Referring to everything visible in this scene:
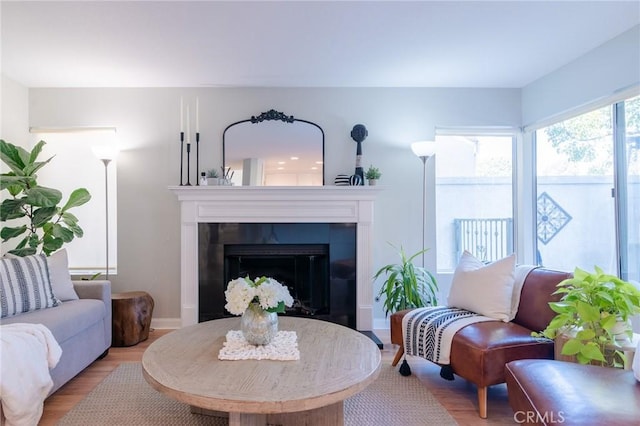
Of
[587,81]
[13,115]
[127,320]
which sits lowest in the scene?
[127,320]

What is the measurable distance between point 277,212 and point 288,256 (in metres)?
0.47

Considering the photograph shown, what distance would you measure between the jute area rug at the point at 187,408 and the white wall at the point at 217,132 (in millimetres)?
1249

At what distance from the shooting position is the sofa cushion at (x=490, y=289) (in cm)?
232

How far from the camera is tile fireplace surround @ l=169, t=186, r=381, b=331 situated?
10.7 feet

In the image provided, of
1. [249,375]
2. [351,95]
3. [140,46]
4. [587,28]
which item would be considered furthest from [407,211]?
[140,46]

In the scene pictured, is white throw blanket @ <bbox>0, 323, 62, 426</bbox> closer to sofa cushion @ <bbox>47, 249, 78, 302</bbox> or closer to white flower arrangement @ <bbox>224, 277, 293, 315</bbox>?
sofa cushion @ <bbox>47, 249, 78, 302</bbox>

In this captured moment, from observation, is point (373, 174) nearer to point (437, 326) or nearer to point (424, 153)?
point (424, 153)

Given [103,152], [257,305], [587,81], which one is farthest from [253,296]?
[587,81]

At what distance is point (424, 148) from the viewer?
128 inches

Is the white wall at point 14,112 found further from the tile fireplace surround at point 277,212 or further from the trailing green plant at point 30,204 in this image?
the tile fireplace surround at point 277,212

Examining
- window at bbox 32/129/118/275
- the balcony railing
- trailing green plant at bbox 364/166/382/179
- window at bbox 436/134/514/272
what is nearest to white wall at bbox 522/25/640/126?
window at bbox 436/134/514/272

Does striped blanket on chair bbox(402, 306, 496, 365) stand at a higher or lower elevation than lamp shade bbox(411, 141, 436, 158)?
lower

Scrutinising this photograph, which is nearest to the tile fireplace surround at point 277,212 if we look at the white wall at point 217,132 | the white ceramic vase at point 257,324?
the white wall at point 217,132

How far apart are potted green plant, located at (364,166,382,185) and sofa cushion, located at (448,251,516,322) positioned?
48.5 inches
